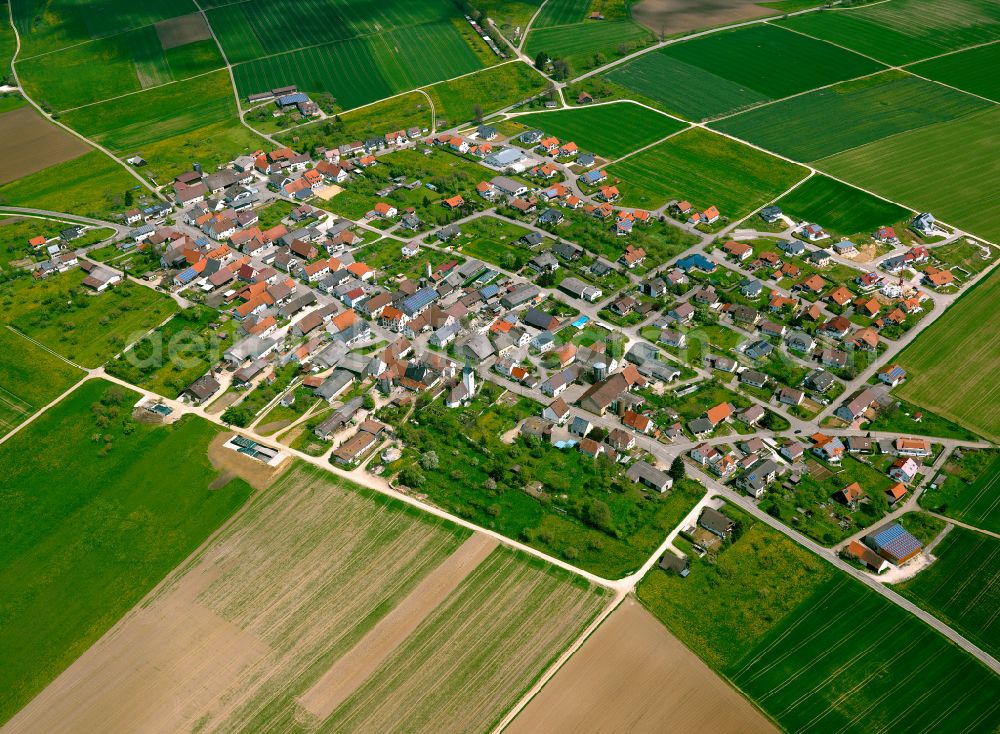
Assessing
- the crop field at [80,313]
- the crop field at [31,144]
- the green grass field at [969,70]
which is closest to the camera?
the crop field at [80,313]

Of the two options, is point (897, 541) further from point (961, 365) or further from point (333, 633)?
point (333, 633)

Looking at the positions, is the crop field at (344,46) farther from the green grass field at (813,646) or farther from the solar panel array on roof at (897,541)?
the solar panel array on roof at (897,541)

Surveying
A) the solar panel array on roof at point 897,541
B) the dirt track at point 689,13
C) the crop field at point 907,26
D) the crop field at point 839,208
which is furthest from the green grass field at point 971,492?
the dirt track at point 689,13

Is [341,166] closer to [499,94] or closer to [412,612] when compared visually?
[499,94]

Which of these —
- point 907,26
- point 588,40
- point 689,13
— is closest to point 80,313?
point 588,40

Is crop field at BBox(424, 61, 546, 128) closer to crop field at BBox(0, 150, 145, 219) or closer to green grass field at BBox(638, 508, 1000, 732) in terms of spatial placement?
crop field at BBox(0, 150, 145, 219)

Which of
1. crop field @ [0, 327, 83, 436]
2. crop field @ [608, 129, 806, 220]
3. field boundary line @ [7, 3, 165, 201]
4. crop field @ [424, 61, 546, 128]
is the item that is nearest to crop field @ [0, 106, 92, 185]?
field boundary line @ [7, 3, 165, 201]

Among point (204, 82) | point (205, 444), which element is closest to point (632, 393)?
point (205, 444)

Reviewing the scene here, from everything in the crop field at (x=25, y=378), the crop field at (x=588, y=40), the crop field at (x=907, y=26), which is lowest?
the crop field at (x=25, y=378)
